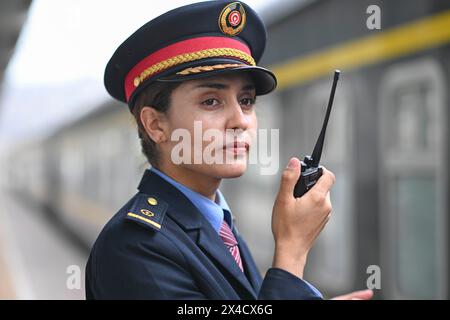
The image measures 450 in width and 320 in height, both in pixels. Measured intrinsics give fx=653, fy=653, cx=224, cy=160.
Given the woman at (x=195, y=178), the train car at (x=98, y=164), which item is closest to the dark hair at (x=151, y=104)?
the woman at (x=195, y=178)

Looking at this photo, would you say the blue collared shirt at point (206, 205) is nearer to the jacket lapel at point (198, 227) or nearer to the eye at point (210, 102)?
the jacket lapel at point (198, 227)

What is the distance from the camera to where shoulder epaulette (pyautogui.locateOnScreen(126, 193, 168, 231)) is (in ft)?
2.88

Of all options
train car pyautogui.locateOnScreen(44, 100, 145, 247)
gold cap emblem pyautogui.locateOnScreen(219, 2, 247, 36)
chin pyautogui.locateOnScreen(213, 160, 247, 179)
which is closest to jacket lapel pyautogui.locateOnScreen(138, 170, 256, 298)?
chin pyautogui.locateOnScreen(213, 160, 247, 179)

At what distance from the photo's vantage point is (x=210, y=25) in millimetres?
942

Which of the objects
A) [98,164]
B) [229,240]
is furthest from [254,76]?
[98,164]

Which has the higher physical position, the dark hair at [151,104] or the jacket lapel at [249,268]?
the dark hair at [151,104]

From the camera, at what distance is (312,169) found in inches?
32.4

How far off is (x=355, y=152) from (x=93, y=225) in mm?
6720

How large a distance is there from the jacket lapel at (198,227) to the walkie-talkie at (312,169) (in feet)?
0.51

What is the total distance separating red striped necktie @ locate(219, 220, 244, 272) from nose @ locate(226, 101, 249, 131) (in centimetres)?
19

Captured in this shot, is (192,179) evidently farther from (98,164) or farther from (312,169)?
(98,164)

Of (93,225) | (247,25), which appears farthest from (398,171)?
(93,225)

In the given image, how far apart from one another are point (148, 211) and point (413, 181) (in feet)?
7.20

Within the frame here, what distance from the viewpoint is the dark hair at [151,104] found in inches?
35.0
